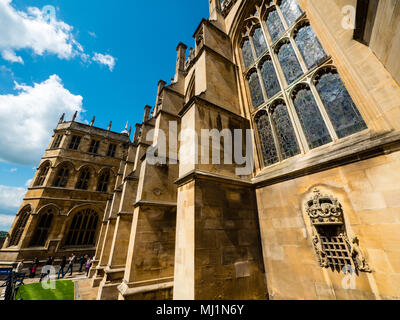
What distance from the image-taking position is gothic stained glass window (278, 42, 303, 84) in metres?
4.30

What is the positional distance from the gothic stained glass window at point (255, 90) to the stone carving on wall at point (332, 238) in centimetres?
342

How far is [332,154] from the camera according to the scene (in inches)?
117

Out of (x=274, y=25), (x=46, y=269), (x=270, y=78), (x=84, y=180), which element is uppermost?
(x=274, y=25)

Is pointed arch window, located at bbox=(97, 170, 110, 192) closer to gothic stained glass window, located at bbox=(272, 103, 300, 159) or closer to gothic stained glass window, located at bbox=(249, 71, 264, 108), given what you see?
gothic stained glass window, located at bbox=(249, 71, 264, 108)

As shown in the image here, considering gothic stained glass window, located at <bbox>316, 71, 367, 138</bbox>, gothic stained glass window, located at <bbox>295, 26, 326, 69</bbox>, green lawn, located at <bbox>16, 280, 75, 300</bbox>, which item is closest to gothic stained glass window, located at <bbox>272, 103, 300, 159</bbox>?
gothic stained glass window, located at <bbox>316, 71, 367, 138</bbox>

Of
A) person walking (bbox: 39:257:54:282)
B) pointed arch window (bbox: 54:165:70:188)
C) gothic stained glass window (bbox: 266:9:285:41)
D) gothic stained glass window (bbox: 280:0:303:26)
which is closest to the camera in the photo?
gothic stained glass window (bbox: 280:0:303:26)

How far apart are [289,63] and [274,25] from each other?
6.57ft

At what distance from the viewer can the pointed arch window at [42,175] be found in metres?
16.0

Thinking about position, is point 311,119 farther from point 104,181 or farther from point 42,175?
point 42,175

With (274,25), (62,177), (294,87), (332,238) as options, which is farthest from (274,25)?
(62,177)

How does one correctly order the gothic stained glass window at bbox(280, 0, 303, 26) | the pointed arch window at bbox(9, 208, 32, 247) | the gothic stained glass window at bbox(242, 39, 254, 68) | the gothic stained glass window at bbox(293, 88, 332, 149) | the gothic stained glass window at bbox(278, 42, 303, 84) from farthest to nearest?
the pointed arch window at bbox(9, 208, 32, 247), the gothic stained glass window at bbox(242, 39, 254, 68), the gothic stained glass window at bbox(280, 0, 303, 26), the gothic stained glass window at bbox(278, 42, 303, 84), the gothic stained glass window at bbox(293, 88, 332, 149)

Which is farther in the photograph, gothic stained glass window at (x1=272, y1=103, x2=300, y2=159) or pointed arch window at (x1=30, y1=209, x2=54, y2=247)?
pointed arch window at (x1=30, y1=209, x2=54, y2=247)

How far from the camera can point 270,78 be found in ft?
16.7
